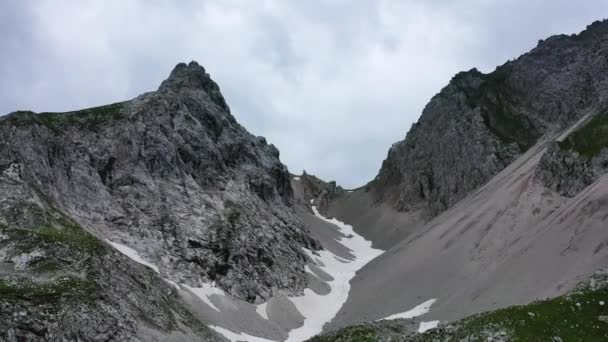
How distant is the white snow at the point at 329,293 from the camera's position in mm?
63531

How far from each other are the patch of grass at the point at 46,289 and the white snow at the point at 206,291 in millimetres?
17302

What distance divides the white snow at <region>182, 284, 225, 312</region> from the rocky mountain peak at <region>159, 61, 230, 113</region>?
55.5 m

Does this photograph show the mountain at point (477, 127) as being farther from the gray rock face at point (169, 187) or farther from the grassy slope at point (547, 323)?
the grassy slope at point (547, 323)

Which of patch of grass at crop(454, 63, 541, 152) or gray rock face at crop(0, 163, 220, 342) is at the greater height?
patch of grass at crop(454, 63, 541, 152)

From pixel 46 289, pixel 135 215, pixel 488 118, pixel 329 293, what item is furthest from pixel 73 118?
pixel 488 118

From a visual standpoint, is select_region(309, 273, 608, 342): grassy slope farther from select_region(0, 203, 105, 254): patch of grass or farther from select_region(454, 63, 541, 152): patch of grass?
select_region(454, 63, 541, 152): patch of grass

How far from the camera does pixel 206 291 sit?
62.2m

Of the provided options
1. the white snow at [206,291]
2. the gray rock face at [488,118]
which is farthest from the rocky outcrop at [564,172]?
the gray rock face at [488,118]

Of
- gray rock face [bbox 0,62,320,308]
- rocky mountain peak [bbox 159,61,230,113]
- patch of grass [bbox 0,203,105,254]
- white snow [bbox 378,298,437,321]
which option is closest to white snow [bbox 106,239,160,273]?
gray rock face [bbox 0,62,320,308]

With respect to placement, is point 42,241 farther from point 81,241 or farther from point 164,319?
point 164,319

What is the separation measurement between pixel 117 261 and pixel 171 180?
2784 cm

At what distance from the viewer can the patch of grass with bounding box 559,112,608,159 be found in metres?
76.2

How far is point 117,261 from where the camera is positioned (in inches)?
2048

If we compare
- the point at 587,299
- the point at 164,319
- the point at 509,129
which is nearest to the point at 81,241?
the point at 164,319
